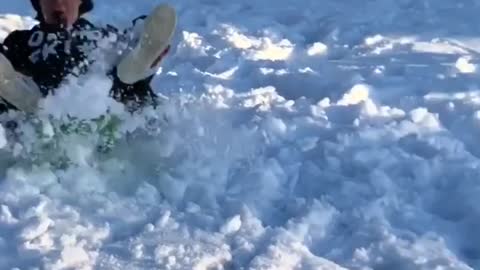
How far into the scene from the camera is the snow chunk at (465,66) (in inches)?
173

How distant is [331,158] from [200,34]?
1535 mm

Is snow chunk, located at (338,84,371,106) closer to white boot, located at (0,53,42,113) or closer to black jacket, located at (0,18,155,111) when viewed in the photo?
black jacket, located at (0,18,155,111)

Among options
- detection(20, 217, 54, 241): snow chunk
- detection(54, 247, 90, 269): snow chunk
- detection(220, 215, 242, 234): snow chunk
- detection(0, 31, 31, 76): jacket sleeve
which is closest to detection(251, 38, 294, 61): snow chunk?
detection(0, 31, 31, 76): jacket sleeve

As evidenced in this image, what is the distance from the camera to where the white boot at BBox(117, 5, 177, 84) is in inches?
131

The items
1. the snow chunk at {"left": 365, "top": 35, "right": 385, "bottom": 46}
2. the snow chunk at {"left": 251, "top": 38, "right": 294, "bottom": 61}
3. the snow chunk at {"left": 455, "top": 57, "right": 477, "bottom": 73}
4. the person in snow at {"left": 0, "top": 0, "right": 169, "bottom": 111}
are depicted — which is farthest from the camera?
the snow chunk at {"left": 365, "top": 35, "right": 385, "bottom": 46}

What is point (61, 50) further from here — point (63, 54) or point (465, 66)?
point (465, 66)

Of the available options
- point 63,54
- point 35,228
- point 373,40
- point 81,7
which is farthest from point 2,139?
point 373,40

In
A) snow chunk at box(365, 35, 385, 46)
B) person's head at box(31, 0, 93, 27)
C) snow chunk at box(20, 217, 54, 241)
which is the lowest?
snow chunk at box(20, 217, 54, 241)

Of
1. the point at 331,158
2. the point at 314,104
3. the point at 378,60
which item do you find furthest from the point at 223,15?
the point at 331,158

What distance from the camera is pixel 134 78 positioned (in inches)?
135

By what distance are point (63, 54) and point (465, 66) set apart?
171 cm

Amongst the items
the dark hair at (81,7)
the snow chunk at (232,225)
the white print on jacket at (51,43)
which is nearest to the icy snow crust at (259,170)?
the snow chunk at (232,225)

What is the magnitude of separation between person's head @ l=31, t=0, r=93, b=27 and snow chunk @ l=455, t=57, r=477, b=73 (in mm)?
1602

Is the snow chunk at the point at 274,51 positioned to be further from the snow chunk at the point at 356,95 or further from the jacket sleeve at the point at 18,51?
the jacket sleeve at the point at 18,51
